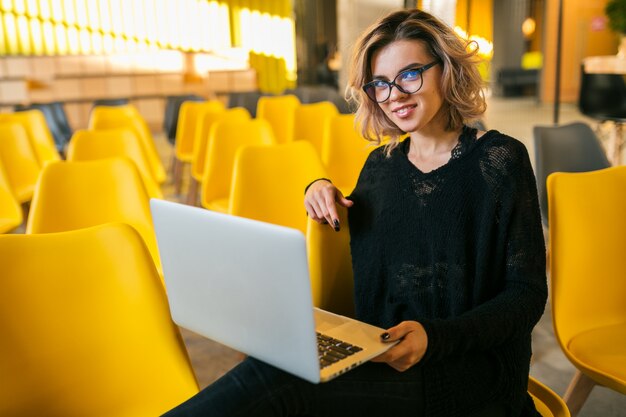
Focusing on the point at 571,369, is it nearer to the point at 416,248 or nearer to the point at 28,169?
the point at 416,248

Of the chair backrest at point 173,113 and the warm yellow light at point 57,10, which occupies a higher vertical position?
the warm yellow light at point 57,10

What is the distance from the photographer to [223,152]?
148 inches

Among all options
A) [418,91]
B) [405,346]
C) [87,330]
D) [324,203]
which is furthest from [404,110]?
[87,330]

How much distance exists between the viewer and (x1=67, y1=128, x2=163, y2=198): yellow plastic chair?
358cm

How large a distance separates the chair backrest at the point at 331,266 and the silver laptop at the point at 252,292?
38 cm

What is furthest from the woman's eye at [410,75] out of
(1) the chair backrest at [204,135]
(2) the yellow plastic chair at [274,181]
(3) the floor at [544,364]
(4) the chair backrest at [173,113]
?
(4) the chair backrest at [173,113]

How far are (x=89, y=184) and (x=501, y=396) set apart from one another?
1.81 m

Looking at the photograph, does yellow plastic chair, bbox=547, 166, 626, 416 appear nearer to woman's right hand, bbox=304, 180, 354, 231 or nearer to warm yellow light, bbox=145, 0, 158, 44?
woman's right hand, bbox=304, 180, 354, 231

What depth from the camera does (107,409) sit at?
4.64 feet

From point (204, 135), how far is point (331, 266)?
3443 mm

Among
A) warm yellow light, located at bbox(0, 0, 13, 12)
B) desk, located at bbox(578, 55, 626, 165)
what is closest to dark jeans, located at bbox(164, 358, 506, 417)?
desk, located at bbox(578, 55, 626, 165)

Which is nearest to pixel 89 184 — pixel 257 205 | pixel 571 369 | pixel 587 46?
pixel 257 205

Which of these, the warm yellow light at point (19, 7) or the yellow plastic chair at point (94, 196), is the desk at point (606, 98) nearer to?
the yellow plastic chair at point (94, 196)

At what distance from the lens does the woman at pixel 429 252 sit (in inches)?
45.3
